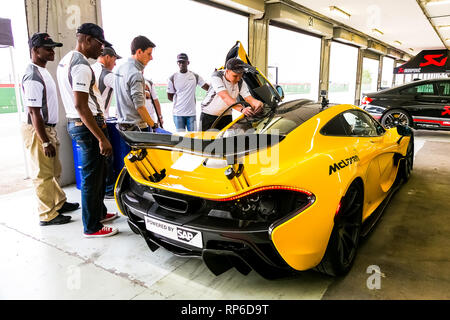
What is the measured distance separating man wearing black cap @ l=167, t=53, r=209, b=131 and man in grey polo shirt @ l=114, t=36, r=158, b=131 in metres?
1.92

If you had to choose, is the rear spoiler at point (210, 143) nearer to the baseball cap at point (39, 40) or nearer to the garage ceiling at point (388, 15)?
the baseball cap at point (39, 40)

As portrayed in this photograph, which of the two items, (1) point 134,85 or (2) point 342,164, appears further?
(1) point 134,85

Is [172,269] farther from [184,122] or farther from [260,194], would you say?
[184,122]

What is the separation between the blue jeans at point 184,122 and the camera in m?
5.34

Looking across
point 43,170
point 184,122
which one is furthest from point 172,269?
point 184,122

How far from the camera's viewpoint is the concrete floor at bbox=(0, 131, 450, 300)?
1.98 metres

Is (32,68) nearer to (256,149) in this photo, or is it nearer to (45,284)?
(45,284)

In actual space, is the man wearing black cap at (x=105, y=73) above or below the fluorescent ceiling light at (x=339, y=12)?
below

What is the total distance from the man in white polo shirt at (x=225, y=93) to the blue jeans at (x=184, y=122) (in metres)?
1.29

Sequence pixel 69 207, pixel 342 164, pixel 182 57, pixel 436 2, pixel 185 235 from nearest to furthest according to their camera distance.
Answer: pixel 185 235 → pixel 342 164 → pixel 69 207 → pixel 182 57 → pixel 436 2

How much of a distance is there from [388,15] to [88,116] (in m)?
10.7

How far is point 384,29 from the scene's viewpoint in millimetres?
12859

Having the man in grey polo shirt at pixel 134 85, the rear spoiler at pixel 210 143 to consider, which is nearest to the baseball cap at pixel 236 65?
the man in grey polo shirt at pixel 134 85

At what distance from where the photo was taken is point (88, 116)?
2.46 metres
